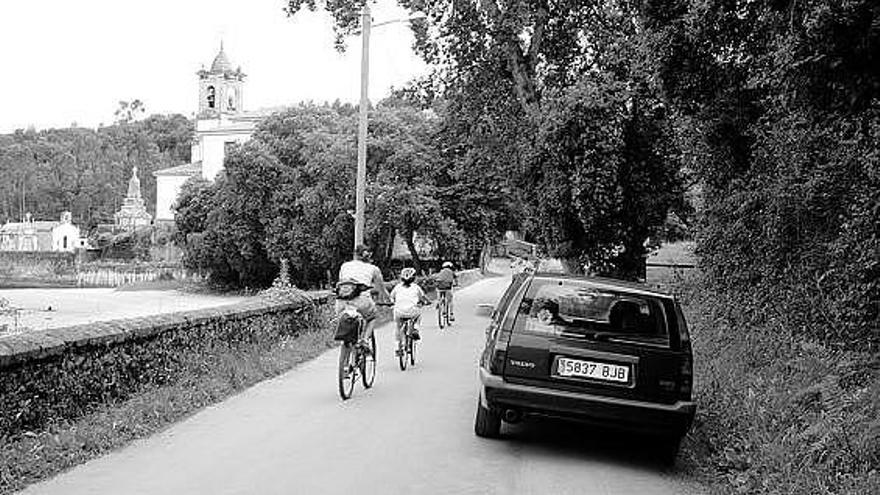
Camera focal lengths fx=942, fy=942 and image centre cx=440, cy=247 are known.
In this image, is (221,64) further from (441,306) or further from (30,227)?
(441,306)

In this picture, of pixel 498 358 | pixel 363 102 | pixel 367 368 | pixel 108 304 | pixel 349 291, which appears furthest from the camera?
pixel 108 304

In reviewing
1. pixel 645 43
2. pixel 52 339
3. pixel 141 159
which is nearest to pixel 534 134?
pixel 645 43

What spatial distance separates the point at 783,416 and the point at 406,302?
6.86m

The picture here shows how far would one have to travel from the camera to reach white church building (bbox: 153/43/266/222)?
92.3 m

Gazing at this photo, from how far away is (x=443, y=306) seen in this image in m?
22.4

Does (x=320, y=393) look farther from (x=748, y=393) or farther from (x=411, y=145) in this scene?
(x=411, y=145)

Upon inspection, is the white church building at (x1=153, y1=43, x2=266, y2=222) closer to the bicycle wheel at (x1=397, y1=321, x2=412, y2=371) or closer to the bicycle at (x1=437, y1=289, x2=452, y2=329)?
the bicycle at (x1=437, y1=289, x2=452, y2=329)

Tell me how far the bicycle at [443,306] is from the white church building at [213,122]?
239 feet

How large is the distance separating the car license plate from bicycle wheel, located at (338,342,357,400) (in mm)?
3464

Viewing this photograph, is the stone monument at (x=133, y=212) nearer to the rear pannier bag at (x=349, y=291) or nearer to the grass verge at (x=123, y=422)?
the grass verge at (x=123, y=422)

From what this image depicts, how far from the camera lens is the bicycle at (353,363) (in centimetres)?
1030

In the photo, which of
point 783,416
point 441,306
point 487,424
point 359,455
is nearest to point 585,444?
point 487,424

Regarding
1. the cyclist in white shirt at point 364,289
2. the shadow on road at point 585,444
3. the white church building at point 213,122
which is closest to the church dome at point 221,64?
the white church building at point 213,122

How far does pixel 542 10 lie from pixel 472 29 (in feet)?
8.68
